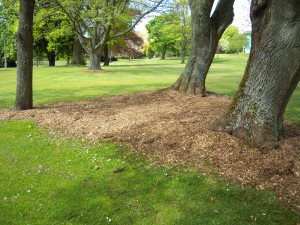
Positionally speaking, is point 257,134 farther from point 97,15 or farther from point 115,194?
point 97,15

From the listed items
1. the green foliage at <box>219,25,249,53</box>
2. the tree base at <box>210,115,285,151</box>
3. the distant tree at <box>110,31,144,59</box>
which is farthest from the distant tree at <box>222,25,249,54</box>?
the tree base at <box>210,115,285,151</box>

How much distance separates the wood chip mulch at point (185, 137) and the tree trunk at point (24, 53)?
1.70 feet

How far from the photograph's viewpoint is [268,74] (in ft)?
18.1

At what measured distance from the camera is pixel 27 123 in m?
8.01

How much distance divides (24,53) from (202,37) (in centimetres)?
636

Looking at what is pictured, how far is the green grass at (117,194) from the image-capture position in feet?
12.7

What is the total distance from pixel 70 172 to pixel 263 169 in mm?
3356

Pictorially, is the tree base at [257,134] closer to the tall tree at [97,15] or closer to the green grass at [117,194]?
the green grass at [117,194]

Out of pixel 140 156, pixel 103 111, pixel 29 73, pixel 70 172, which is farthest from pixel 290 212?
pixel 29 73

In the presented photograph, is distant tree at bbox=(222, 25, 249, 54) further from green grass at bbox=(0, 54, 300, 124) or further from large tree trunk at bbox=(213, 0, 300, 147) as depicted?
large tree trunk at bbox=(213, 0, 300, 147)

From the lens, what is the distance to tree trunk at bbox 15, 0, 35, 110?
28.8ft

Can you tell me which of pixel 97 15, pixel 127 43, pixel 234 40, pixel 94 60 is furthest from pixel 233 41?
pixel 97 15

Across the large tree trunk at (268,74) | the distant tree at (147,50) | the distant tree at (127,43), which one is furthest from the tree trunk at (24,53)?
the distant tree at (147,50)

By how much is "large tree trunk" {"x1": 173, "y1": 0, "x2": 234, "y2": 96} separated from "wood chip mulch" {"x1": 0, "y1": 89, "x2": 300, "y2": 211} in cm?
163
